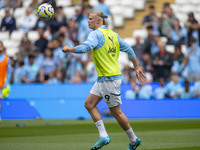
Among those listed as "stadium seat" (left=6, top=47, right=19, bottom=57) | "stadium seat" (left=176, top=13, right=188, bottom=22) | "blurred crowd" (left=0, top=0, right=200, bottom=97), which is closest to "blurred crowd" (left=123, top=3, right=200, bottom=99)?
"blurred crowd" (left=0, top=0, right=200, bottom=97)

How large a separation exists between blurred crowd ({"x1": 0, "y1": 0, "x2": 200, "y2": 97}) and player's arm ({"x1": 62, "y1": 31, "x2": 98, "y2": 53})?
8.81m

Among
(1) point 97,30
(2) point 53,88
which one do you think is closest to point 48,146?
(1) point 97,30

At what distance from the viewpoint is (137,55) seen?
17.6 meters

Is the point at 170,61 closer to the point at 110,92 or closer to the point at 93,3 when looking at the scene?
the point at 93,3

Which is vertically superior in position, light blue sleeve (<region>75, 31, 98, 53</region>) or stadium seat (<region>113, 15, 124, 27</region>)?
light blue sleeve (<region>75, 31, 98, 53</region>)

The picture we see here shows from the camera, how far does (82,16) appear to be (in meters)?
18.8

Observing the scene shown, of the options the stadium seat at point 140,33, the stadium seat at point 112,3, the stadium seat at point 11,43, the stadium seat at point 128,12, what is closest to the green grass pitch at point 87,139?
the stadium seat at point 140,33

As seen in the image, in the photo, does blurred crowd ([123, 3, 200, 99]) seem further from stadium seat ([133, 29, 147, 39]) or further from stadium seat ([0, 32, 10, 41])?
stadium seat ([0, 32, 10, 41])

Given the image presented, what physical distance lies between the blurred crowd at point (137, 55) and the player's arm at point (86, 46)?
8.81 meters

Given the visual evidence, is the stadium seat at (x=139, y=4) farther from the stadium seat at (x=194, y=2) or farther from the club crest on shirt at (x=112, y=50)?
the club crest on shirt at (x=112, y=50)

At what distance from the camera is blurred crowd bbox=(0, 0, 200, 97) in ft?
54.2

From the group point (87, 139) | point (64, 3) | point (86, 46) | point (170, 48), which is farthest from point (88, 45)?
point (64, 3)

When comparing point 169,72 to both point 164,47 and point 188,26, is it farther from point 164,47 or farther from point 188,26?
point 188,26

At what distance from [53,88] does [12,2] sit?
9.17 metres
